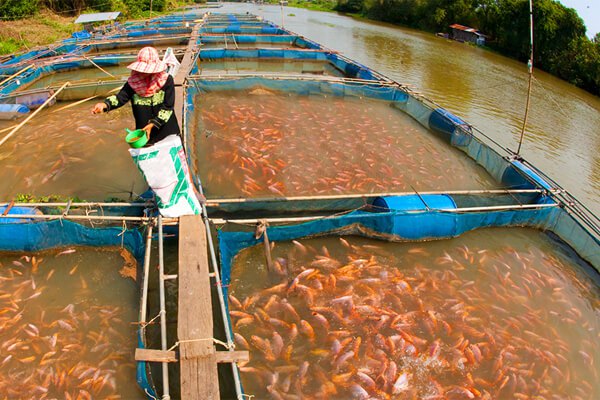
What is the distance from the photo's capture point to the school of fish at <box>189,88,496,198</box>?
723 centimetres

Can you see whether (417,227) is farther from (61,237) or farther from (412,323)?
(61,237)

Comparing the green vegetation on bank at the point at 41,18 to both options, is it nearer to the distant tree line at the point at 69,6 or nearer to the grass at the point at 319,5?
the distant tree line at the point at 69,6

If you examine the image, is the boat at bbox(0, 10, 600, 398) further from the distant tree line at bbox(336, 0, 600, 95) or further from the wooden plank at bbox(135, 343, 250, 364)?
the distant tree line at bbox(336, 0, 600, 95)

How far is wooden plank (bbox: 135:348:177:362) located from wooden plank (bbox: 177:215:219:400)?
106 millimetres

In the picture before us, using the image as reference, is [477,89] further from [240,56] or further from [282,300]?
[282,300]

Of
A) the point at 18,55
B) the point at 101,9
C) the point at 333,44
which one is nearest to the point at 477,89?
the point at 333,44

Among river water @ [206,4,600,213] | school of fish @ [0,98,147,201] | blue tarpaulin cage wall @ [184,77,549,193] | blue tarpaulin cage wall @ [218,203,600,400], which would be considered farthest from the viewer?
river water @ [206,4,600,213]

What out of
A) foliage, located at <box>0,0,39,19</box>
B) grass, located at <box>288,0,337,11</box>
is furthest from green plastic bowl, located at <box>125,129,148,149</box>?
grass, located at <box>288,0,337,11</box>

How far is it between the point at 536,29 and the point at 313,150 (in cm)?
2430

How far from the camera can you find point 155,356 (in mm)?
3182

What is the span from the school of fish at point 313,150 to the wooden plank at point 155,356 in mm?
3744

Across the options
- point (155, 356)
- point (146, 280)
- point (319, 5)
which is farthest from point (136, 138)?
point (319, 5)

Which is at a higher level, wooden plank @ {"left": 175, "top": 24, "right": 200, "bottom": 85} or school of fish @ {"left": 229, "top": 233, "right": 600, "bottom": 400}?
wooden plank @ {"left": 175, "top": 24, "right": 200, "bottom": 85}

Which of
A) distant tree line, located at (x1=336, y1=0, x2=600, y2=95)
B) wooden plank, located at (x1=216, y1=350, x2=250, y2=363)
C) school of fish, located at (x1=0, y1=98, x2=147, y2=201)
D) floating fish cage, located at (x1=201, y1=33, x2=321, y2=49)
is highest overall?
distant tree line, located at (x1=336, y1=0, x2=600, y2=95)
